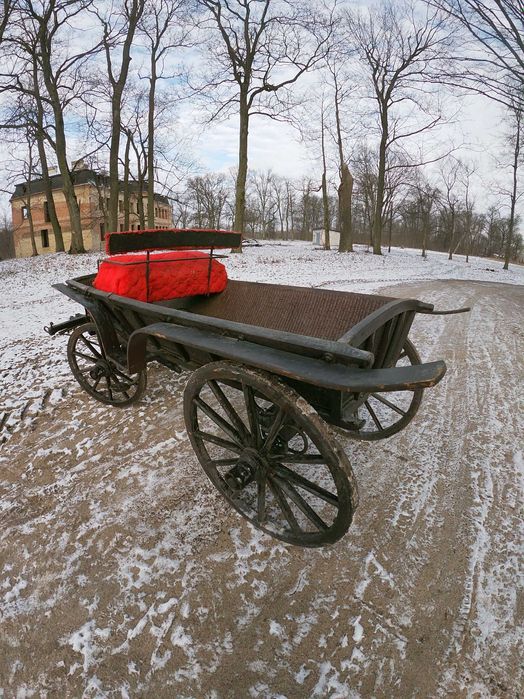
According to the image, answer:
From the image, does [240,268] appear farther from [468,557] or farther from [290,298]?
[468,557]

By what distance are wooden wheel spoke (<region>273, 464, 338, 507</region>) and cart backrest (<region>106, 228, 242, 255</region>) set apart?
5.42 ft

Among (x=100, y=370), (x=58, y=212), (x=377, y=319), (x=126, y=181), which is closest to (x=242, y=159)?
(x=126, y=181)

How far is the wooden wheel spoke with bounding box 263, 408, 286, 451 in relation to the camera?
1.75 metres

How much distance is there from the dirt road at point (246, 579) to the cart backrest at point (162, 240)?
4.95ft

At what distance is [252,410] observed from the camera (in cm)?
191

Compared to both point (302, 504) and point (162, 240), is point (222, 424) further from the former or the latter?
point (162, 240)

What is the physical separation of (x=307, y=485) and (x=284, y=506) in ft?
A: 0.63

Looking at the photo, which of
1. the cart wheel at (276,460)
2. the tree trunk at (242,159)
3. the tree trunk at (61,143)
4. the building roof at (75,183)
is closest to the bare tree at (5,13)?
the tree trunk at (61,143)

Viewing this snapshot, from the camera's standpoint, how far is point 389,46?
20922 millimetres

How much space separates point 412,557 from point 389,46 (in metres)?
27.1

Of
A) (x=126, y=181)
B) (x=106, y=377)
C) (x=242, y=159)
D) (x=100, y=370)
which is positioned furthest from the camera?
(x=126, y=181)

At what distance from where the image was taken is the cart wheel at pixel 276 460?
1627 millimetres

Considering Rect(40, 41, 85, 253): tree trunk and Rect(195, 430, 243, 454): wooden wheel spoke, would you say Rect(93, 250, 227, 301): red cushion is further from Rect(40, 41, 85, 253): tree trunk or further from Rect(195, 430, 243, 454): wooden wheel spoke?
Rect(40, 41, 85, 253): tree trunk

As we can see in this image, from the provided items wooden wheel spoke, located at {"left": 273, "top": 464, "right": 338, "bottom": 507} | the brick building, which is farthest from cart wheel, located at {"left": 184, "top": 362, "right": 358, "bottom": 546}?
the brick building
